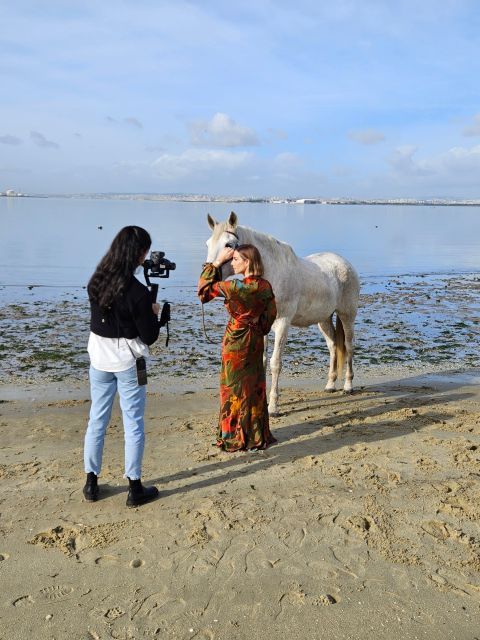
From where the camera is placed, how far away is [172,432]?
6.57 m

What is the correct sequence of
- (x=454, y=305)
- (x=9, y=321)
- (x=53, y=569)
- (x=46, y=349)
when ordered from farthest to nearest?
(x=454, y=305) < (x=9, y=321) < (x=46, y=349) < (x=53, y=569)

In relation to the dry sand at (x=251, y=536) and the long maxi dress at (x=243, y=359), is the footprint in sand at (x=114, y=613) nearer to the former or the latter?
the dry sand at (x=251, y=536)

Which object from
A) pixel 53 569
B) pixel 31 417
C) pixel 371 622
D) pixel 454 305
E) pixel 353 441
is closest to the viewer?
pixel 371 622

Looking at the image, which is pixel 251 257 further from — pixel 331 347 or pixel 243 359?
pixel 331 347

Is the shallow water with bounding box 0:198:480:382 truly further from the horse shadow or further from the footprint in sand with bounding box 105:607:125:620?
the footprint in sand with bounding box 105:607:125:620

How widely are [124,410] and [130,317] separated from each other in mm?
787

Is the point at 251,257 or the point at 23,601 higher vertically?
the point at 251,257

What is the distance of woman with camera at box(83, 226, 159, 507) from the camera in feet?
13.8

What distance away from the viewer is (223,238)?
20.2 feet

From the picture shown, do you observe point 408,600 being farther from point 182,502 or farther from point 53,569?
point 53,569

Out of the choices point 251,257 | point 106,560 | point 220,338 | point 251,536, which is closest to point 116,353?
point 106,560

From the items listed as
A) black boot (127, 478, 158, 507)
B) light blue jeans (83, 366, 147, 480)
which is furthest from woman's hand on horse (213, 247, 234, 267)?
black boot (127, 478, 158, 507)

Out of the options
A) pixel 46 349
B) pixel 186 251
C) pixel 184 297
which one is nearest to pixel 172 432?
pixel 46 349

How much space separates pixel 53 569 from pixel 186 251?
28.5 meters
